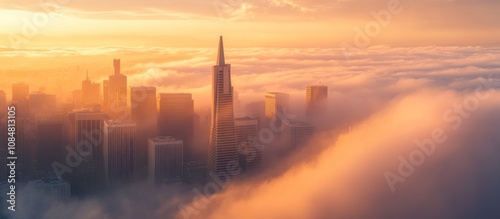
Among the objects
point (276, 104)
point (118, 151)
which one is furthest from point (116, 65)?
point (276, 104)

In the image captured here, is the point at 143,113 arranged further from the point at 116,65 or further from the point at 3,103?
the point at 3,103

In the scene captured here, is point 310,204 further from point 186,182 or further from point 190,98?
point 190,98

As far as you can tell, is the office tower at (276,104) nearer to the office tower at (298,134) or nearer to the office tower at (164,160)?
the office tower at (298,134)

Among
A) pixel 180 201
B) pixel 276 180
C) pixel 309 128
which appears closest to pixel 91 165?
pixel 180 201

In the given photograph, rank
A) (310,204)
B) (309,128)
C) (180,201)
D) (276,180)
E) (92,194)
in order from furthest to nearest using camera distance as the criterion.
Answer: (309,128) < (92,194) < (180,201) < (276,180) < (310,204)

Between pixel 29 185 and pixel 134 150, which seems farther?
pixel 134 150

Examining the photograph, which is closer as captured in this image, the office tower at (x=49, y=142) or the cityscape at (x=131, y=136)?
the cityscape at (x=131, y=136)

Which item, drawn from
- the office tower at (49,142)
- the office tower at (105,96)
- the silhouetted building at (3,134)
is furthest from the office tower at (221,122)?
the silhouetted building at (3,134)
